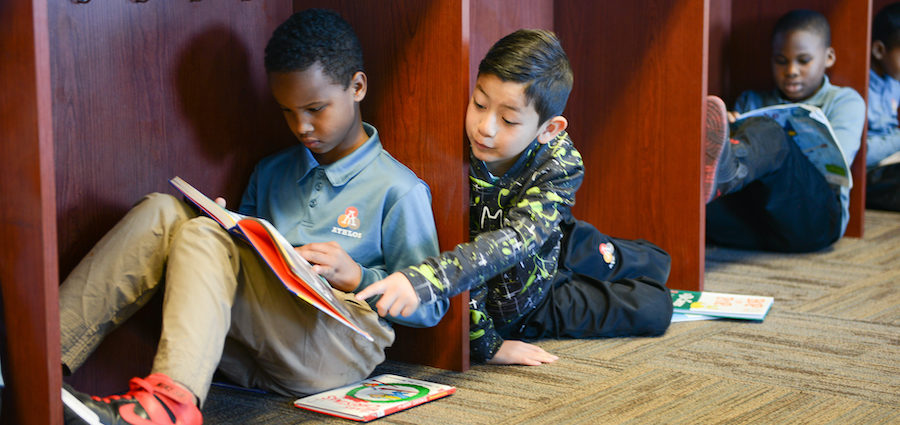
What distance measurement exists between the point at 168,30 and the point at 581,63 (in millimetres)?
1107

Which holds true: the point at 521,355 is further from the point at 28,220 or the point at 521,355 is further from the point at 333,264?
the point at 28,220

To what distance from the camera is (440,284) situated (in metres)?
1.36

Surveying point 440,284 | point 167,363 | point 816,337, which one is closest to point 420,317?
point 440,284

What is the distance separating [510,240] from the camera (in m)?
1.46

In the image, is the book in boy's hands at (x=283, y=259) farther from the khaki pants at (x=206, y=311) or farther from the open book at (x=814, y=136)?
the open book at (x=814, y=136)

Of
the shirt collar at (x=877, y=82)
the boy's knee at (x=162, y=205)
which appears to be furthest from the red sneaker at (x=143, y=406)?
the shirt collar at (x=877, y=82)

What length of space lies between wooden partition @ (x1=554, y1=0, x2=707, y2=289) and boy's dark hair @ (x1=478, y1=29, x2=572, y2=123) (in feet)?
2.19

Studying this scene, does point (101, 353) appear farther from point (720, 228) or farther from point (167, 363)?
point (720, 228)

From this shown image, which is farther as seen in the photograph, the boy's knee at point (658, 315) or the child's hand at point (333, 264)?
the boy's knee at point (658, 315)

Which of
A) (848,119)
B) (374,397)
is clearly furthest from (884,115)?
(374,397)

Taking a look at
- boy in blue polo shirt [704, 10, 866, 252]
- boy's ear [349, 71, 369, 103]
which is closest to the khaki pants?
boy's ear [349, 71, 369, 103]

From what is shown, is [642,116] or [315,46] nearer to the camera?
[315,46]

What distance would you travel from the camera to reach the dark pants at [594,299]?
180 centimetres

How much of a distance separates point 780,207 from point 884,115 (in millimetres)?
1091
